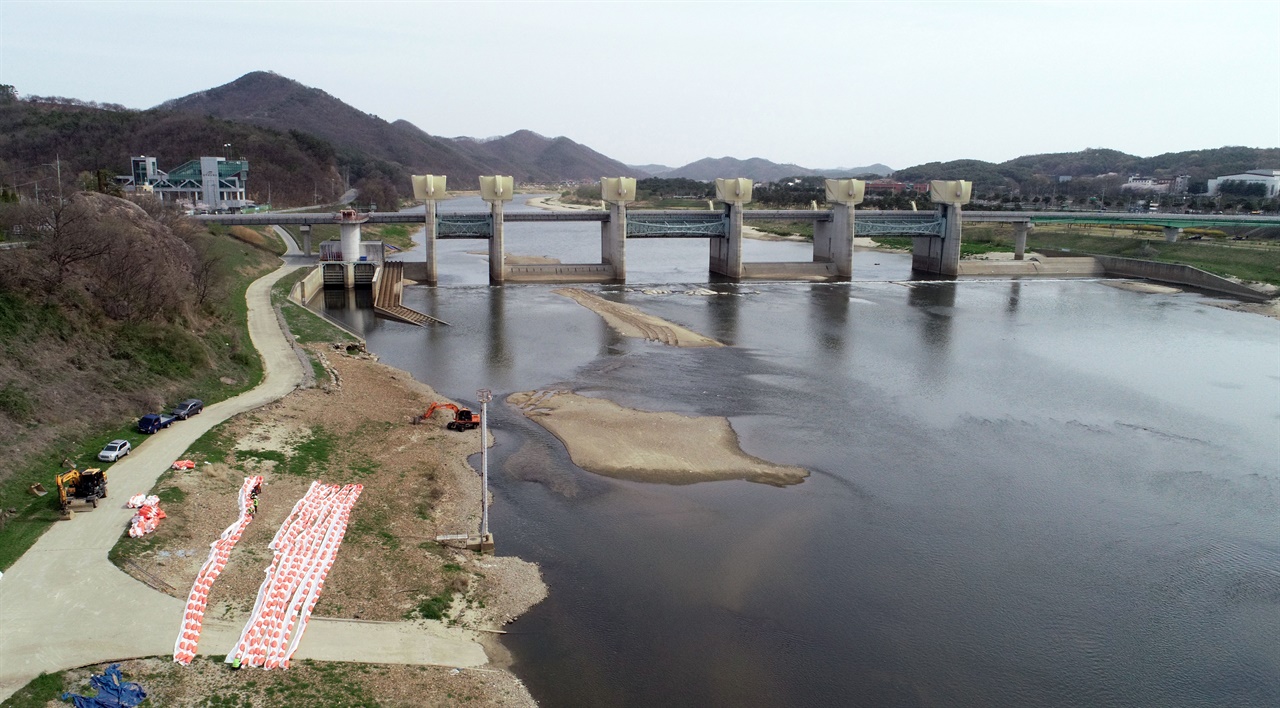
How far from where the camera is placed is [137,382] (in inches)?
1212

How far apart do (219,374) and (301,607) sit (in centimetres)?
1942

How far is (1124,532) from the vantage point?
86.7 feet

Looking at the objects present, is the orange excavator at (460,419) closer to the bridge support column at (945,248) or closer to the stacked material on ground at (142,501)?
the stacked material on ground at (142,501)

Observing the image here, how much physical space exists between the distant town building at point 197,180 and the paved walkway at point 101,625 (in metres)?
89.9

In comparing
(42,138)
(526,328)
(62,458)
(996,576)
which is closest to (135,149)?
(42,138)

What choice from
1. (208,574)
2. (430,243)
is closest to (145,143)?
(430,243)

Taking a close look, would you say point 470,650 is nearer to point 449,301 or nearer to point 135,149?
point 449,301

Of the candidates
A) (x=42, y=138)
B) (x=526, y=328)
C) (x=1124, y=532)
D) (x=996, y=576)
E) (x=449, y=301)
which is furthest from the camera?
(x=42, y=138)

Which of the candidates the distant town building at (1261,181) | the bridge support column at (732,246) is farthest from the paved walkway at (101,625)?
the distant town building at (1261,181)

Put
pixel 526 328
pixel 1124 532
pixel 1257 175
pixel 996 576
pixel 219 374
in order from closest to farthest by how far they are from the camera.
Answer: pixel 996 576
pixel 1124 532
pixel 219 374
pixel 526 328
pixel 1257 175

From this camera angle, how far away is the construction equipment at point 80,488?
70.0 ft

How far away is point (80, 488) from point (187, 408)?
7.96 m

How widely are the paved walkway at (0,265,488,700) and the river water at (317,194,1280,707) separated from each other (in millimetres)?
2447

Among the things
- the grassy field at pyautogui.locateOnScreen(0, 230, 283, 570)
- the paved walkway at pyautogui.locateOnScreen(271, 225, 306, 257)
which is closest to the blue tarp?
the grassy field at pyautogui.locateOnScreen(0, 230, 283, 570)
